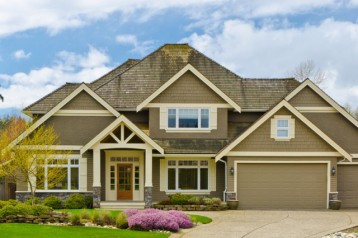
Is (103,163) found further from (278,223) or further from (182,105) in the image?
(278,223)

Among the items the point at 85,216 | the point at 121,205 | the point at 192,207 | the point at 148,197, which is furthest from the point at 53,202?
the point at 192,207

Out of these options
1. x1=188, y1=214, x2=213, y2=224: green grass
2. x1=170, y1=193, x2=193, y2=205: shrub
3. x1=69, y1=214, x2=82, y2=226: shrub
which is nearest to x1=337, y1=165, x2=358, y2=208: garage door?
x1=170, y1=193, x2=193, y2=205: shrub

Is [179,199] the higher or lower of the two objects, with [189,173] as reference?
lower

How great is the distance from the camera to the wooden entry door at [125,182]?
93.2 feet

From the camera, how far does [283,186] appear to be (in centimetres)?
2716

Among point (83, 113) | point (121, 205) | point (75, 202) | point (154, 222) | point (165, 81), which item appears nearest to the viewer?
point (154, 222)

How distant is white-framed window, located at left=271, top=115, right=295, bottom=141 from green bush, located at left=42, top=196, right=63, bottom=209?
11739mm

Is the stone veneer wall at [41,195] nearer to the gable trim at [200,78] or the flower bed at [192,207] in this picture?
the flower bed at [192,207]

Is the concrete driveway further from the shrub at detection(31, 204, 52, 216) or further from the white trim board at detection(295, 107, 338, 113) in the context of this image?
the white trim board at detection(295, 107, 338, 113)

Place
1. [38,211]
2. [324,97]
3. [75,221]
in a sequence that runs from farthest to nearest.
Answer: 1. [324,97]
2. [38,211]
3. [75,221]

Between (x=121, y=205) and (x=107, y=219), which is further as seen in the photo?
(x=121, y=205)

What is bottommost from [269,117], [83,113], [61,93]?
[269,117]

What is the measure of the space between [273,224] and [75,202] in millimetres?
10952

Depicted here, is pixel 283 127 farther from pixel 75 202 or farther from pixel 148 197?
pixel 75 202
